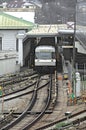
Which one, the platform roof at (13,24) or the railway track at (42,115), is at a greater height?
the platform roof at (13,24)

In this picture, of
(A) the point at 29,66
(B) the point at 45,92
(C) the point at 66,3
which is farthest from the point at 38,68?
(C) the point at 66,3

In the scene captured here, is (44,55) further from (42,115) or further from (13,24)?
(42,115)

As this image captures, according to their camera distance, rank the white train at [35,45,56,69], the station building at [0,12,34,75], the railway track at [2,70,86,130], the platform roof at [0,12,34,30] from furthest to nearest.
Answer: the platform roof at [0,12,34,30] → the station building at [0,12,34,75] → the white train at [35,45,56,69] → the railway track at [2,70,86,130]

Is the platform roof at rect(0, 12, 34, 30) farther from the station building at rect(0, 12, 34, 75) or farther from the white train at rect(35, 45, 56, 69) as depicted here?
the white train at rect(35, 45, 56, 69)

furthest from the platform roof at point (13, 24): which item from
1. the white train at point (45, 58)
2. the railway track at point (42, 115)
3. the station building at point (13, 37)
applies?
the railway track at point (42, 115)

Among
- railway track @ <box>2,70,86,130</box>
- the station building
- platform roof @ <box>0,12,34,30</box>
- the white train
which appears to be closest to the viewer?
railway track @ <box>2,70,86,130</box>

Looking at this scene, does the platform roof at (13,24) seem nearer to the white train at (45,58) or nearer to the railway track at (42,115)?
the white train at (45,58)

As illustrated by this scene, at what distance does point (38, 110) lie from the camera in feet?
64.5

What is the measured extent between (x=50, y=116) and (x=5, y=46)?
A: 86.9 ft

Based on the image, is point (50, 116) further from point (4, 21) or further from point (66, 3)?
point (66, 3)

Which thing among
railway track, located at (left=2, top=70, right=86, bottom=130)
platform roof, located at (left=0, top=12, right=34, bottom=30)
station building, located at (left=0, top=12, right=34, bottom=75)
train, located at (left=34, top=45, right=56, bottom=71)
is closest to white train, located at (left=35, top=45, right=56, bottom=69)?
train, located at (left=34, top=45, right=56, bottom=71)

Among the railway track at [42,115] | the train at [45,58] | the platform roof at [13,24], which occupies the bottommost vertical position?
the train at [45,58]

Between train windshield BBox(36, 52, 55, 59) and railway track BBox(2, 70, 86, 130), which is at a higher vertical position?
railway track BBox(2, 70, 86, 130)

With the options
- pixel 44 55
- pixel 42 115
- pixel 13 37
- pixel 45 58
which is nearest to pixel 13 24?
pixel 13 37
